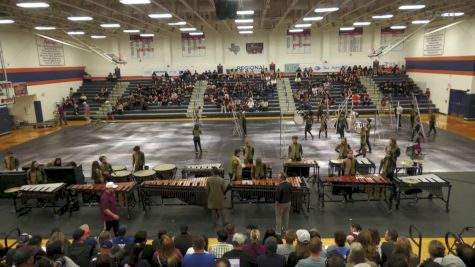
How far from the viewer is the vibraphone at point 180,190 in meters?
9.88

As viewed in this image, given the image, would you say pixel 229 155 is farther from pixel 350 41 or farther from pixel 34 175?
pixel 350 41

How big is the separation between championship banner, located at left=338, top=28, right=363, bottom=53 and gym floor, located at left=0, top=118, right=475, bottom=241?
47.7 ft

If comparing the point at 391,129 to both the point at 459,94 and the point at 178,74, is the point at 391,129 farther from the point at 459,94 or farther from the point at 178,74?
the point at 178,74

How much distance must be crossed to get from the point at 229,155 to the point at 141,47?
1008 inches

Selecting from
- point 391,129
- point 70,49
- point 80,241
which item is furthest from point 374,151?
point 70,49

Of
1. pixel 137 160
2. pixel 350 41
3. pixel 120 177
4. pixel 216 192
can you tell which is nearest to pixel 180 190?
pixel 216 192

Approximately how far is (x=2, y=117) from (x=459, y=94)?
34349 mm

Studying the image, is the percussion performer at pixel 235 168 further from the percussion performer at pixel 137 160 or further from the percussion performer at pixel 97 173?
the percussion performer at pixel 97 173

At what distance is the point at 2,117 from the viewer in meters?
24.8

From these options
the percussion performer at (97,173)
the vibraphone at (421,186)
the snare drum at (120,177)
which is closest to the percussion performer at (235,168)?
the snare drum at (120,177)

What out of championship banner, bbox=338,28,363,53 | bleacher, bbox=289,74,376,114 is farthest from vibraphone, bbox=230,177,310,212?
championship banner, bbox=338,28,363,53

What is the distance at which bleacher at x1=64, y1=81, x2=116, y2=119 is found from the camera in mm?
31616

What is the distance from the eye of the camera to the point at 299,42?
123 ft

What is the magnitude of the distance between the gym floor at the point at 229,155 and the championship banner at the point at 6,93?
305cm
